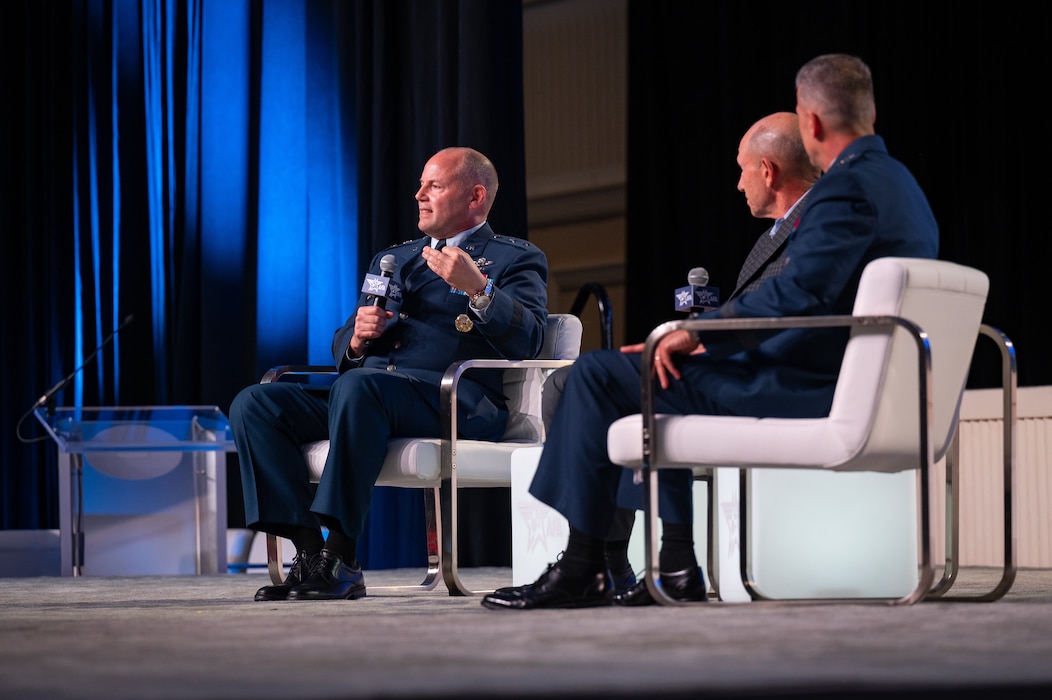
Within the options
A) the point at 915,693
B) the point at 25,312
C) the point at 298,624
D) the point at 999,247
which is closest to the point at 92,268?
the point at 25,312

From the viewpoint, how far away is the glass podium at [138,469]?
478 cm

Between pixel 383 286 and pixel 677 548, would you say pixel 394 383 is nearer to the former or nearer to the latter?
pixel 383 286

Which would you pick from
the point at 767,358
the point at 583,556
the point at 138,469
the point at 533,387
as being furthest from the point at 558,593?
the point at 138,469

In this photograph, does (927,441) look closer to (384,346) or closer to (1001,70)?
(384,346)

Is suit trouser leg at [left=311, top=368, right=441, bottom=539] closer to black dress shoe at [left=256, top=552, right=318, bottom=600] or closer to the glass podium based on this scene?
black dress shoe at [left=256, top=552, right=318, bottom=600]

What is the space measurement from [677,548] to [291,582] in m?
0.83

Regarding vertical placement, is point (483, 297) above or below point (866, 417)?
above

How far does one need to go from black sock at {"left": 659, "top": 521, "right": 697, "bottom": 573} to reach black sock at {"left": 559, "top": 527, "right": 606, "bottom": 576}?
133 millimetres

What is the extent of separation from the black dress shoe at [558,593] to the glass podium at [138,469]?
8.61ft

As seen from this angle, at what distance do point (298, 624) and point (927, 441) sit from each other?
0.99m

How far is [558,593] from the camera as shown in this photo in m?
2.34

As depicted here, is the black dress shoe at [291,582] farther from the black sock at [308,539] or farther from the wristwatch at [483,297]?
the wristwatch at [483,297]

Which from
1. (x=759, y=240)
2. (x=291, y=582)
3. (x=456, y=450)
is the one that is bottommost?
(x=291, y=582)

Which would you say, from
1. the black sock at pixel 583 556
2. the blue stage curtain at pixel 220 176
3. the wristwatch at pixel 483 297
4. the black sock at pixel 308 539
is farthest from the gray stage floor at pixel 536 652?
the blue stage curtain at pixel 220 176
